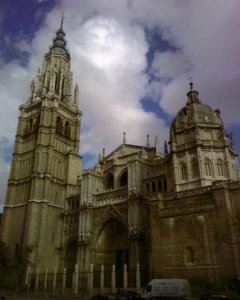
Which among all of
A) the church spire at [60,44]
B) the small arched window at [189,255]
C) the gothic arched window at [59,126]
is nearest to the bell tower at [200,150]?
the small arched window at [189,255]

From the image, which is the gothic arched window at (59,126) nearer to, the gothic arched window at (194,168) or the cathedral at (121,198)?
the cathedral at (121,198)

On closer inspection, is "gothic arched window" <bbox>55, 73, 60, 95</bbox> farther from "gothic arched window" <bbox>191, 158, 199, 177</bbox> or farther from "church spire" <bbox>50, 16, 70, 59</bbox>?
"gothic arched window" <bbox>191, 158, 199, 177</bbox>

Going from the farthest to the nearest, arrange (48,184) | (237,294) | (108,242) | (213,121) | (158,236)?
(48,184) < (108,242) < (213,121) < (158,236) < (237,294)

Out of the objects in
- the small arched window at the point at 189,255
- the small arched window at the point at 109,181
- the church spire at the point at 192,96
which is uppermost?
the church spire at the point at 192,96

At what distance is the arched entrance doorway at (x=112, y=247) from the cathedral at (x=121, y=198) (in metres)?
0.12

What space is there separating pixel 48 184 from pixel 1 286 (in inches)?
553

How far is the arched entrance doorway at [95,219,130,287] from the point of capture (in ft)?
122

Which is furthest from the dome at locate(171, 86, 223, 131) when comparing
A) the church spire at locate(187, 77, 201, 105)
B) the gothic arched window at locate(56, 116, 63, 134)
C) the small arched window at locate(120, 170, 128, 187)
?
the gothic arched window at locate(56, 116, 63, 134)

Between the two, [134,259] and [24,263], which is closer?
[134,259]

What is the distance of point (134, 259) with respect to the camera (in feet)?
108

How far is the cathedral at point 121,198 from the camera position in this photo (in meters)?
24.8

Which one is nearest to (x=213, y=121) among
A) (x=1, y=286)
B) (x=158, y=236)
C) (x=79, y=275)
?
(x=158, y=236)

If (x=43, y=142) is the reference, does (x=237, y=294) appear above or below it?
below

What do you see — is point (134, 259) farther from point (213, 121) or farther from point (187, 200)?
point (213, 121)
